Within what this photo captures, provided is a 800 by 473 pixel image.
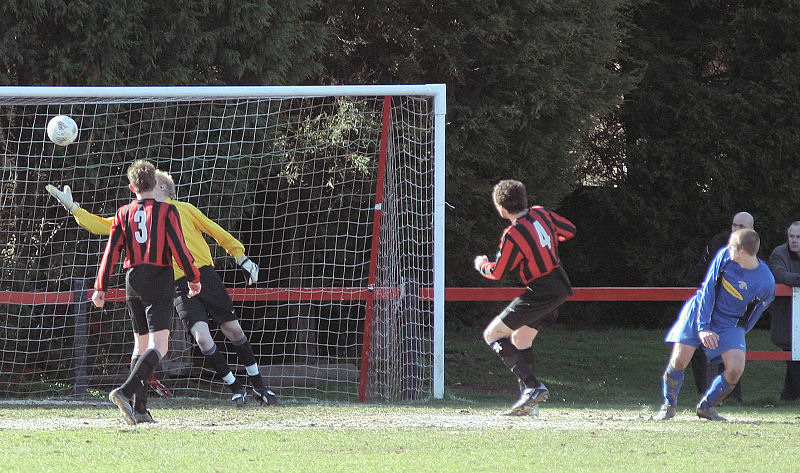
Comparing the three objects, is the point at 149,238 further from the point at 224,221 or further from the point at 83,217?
the point at 224,221

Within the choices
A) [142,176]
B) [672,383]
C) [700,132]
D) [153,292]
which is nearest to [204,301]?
[153,292]

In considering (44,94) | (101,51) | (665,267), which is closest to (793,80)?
(665,267)

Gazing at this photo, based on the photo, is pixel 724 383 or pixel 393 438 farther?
pixel 724 383

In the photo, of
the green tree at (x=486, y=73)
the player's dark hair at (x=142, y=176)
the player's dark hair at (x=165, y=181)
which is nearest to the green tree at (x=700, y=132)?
the green tree at (x=486, y=73)

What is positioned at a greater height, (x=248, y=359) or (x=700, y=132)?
(x=700, y=132)

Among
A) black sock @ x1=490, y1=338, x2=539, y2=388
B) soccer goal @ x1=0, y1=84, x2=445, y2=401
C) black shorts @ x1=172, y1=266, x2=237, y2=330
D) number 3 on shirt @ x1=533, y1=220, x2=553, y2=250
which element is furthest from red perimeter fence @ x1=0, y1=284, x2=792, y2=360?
number 3 on shirt @ x1=533, y1=220, x2=553, y2=250

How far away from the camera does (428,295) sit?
939 cm

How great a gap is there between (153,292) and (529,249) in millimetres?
2569

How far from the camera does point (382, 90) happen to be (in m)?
8.83

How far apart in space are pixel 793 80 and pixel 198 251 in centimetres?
1165

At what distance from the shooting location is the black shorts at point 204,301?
26.3 ft

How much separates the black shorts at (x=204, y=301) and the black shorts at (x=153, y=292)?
918 millimetres

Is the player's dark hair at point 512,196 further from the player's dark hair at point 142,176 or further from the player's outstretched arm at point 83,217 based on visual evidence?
the player's outstretched arm at point 83,217

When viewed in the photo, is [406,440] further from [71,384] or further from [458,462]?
[71,384]
